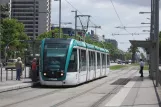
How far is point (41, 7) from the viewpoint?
73.6m

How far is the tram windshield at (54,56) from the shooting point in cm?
2569

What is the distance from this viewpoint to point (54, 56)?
25969mm

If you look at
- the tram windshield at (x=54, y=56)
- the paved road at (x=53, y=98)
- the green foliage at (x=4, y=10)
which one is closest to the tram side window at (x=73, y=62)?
the tram windshield at (x=54, y=56)

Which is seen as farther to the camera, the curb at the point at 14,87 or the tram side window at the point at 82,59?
the tram side window at the point at 82,59

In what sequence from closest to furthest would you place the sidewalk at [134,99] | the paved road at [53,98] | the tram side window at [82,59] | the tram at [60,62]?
the paved road at [53,98] < the sidewalk at [134,99] < the tram at [60,62] < the tram side window at [82,59]

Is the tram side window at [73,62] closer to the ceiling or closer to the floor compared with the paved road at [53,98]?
closer to the ceiling

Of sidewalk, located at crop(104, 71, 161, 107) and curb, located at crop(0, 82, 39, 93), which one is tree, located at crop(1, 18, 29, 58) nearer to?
Answer: curb, located at crop(0, 82, 39, 93)

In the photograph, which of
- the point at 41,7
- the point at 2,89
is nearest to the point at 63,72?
the point at 2,89

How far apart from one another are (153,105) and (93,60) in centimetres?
1779

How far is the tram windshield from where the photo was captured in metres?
25.7

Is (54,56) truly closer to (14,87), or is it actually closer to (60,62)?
(60,62)

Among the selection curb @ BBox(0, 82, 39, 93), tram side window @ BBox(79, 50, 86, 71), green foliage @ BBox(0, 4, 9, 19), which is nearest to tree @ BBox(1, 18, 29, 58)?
green foliage @ BBox(0, 4, 9, 19)

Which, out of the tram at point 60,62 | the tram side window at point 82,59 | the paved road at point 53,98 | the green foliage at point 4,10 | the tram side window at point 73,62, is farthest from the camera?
the green foliage at point 4,10

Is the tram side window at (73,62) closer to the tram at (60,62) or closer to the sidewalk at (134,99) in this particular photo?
the tram at (60,62)
